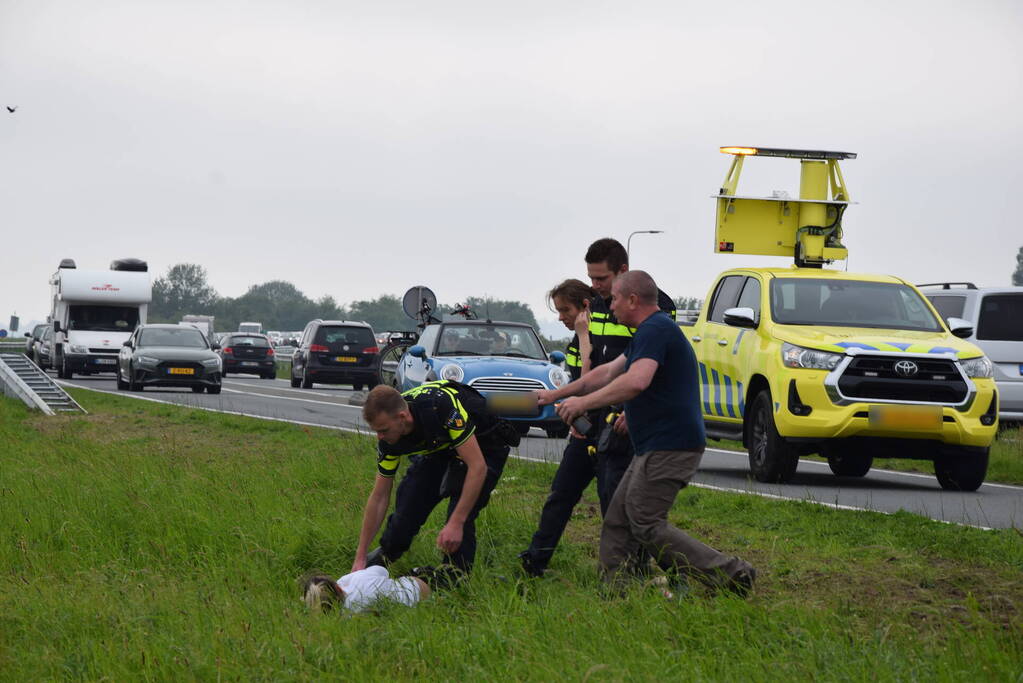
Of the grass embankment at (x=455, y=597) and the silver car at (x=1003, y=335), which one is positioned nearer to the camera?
the grass embankment at (x=455, y=597)

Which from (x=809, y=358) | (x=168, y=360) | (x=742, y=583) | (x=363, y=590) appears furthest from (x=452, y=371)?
(x=168, y=360)

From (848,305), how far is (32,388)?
48.6 feet

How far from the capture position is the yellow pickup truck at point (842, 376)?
1259cm

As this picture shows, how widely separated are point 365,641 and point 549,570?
1658 millimetres

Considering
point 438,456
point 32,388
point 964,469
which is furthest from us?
point 32,388

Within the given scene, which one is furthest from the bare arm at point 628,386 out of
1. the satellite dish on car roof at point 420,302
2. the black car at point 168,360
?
the black car at point 168,360

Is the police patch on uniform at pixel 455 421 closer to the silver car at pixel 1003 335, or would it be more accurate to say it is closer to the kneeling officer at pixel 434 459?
the kneeling officer at pixel 434 459

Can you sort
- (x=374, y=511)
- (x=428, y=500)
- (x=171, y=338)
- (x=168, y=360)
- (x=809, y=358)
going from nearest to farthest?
(x=374, y=511), (x=428, y=500), (x=809, y=358), (x=168, y=360), (x=171, y=338)

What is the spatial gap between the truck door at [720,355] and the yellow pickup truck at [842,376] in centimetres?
2

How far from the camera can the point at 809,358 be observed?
1277 cm

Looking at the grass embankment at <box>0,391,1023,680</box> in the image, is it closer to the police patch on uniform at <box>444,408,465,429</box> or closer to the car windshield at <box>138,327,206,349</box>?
the police patch on uniform at <box>444,408,465,429</box>

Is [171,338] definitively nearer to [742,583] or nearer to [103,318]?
[103,318]

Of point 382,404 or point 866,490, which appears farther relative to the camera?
point 866,490

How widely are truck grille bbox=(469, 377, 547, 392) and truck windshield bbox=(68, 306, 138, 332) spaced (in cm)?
2262
